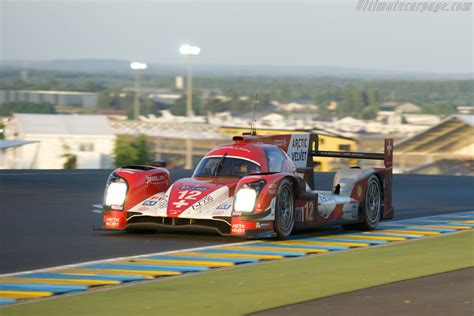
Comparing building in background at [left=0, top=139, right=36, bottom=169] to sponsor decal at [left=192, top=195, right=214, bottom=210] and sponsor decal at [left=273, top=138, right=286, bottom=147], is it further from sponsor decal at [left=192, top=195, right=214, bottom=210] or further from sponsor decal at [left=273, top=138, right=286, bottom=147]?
sponsor decal at [left=192, top=195, right=214, bottom=210]

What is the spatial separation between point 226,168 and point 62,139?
3575cm

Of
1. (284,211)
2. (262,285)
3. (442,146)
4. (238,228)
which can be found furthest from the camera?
(442,146)

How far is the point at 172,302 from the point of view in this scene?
31.5 feet

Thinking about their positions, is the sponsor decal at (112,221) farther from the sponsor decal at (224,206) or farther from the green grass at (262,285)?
the green grass at (262,285)

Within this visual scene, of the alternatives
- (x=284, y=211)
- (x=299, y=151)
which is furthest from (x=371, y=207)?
(x=284, y=211)

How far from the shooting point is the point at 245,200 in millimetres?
14414

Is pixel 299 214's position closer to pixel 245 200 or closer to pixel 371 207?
pixel 245 200

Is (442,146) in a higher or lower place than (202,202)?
higher

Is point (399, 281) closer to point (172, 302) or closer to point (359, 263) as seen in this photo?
point (359, 263)

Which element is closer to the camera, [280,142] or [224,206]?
[224,206]

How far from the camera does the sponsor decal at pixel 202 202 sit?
14.5 metres

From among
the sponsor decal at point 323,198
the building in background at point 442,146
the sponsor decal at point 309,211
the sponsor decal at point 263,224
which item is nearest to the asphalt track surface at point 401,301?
the sponsor decal at point 263,224

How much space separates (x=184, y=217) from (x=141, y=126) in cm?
4679

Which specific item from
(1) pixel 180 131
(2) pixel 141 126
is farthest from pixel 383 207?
(2) pixel 141 126
